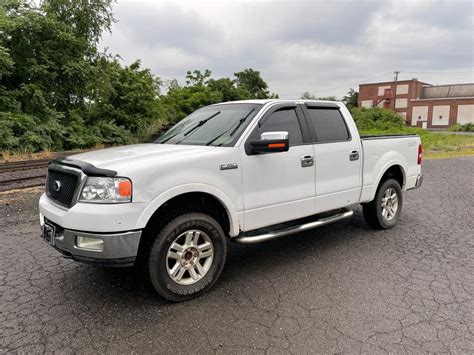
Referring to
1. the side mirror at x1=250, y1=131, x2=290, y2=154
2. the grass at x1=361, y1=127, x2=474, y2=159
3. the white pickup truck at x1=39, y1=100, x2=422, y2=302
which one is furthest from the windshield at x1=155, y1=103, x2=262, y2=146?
the grass at x1=361, y1=127, x2=474, y2=159

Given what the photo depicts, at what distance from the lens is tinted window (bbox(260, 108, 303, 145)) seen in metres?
4.02

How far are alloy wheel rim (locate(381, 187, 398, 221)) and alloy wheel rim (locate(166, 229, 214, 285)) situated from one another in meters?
3.23

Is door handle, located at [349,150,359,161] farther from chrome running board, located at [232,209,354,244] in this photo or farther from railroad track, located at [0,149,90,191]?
railroad track, located at [0,149,90,191]

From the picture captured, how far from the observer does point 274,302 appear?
3.30 metres

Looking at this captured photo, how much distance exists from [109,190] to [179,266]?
97 cm

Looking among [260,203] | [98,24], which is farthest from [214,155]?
[98,24]

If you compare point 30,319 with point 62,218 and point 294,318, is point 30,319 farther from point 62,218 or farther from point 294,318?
Answer: point 294,318

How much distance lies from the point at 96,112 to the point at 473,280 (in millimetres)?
21837

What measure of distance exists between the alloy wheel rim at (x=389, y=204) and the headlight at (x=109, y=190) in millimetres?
4021

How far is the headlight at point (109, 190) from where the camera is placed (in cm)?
Answer: 290

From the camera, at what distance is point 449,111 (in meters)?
67.2

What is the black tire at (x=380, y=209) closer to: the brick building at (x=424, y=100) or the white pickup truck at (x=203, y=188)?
the white pickup truck at (x=203, y=188)

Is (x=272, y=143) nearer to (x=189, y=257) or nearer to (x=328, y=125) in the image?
(x=189, y=257)

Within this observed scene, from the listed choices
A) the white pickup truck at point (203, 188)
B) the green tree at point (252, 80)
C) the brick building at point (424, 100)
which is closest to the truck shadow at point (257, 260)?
the white pickup truck at point (203, 188)
